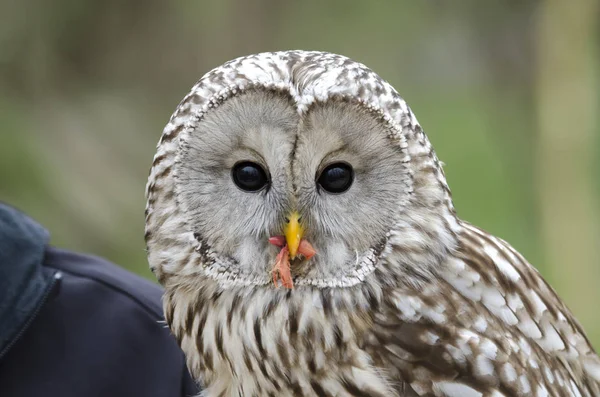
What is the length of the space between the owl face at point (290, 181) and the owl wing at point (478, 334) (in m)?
0.16

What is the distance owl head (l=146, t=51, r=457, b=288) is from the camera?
162 cm

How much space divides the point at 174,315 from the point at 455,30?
13.6ft

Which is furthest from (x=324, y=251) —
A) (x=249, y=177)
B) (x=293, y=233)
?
(x=249, y=177)

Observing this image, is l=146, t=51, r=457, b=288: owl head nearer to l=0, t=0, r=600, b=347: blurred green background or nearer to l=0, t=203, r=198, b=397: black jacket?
l=0, t=203, r=198, b=397: black jacket

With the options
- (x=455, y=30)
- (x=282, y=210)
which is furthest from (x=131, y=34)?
(x=282, y=210)

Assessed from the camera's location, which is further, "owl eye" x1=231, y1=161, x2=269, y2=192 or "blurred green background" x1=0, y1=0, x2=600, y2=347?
"blurred green background" x1=0, y1=0, x2=600, y2=347

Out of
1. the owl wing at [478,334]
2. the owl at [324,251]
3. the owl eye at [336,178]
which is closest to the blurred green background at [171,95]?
the owl wing at [478,334]

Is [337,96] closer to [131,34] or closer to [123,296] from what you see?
[123,296]

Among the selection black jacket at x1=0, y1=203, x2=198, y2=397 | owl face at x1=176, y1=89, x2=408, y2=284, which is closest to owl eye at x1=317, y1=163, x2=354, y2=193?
owl face at x1=176, y1=89, x2=408, y2=284

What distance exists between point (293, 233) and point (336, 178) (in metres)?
0.13

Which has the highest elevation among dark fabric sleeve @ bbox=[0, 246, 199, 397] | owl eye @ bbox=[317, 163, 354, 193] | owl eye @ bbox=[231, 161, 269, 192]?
owl eye @ bbox=[317, 163, 354, 193]

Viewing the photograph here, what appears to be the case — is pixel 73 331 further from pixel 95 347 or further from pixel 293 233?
pixel 293 233

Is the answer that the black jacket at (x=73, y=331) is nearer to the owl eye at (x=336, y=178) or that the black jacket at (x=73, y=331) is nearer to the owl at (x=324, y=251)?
the owl at (x=324, y=251)

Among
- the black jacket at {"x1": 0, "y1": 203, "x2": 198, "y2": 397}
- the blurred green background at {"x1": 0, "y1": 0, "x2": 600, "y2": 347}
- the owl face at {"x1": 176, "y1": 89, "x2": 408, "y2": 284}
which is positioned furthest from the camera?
the blurred green background at {"x1": 0, "y1": 0, "x2": 600, "y2": 347}
